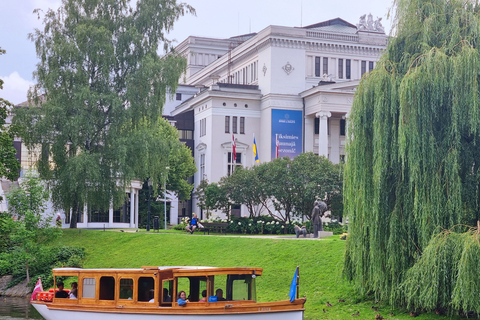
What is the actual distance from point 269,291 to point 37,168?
2187 centimetres

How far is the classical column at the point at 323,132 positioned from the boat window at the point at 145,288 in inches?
2240

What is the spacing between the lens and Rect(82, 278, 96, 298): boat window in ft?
73.4

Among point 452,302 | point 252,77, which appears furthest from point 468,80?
point 252,77

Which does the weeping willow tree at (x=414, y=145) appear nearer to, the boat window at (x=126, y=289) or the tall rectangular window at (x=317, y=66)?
the boat window at (x=126, y=289)

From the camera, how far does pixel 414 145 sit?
21.8 metres

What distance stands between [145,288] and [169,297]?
95 centimetres

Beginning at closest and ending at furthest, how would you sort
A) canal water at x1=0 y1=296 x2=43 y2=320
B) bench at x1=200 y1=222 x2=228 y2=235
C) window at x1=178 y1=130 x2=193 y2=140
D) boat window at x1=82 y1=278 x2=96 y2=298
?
boat window at x1=82 y1=278 x2=96 y2=298, canal water at x1=0 y1=296 x2=43 y2=320, bench at x1=200 y1=222 x2=228 y2=235, window at x1=178 y1=130 x2=193 y2=140

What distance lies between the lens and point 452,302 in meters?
19.3

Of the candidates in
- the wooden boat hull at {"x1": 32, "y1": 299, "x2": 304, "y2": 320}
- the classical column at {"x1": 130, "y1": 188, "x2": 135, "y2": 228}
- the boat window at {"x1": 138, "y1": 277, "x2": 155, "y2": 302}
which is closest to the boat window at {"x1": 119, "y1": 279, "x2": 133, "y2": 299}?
the boat window at {"x1": 138, "y1": 277, "x2": 155, "y2": 302}

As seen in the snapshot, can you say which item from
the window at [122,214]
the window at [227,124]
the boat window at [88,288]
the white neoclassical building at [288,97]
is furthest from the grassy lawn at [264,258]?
the window at [227,124]

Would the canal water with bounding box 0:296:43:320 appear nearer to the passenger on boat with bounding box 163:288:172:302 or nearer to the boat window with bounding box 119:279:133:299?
the boat window with bounding box 119:279:133:299

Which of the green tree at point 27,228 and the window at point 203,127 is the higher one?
the window at point 203,127

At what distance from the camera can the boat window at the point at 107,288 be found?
22062 mm

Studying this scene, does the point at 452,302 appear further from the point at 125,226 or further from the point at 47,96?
the point at 125,226
